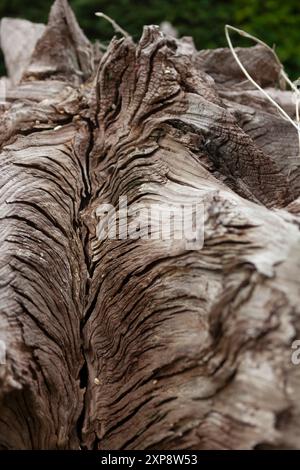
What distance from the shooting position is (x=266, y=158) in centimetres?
179

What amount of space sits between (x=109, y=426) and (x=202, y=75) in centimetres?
107

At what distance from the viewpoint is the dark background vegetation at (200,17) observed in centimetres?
450

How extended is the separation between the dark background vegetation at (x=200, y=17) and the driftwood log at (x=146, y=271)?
8.17 feet

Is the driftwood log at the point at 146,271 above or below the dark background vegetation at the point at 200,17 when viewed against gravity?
below

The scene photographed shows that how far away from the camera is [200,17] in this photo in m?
4.61

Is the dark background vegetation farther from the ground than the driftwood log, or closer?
farther from the ground

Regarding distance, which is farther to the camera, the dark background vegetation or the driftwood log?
the dark background vegetation

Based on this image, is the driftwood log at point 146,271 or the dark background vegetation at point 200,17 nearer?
the driftwood log at point 146,271

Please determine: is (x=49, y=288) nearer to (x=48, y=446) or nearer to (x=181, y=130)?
(x=48, y=446)

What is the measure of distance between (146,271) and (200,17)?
137 inches

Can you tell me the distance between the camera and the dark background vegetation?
14.8 ft

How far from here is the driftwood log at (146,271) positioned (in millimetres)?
1221

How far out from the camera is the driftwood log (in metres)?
1.22

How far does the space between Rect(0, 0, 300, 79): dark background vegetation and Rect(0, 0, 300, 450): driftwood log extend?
249 cm
